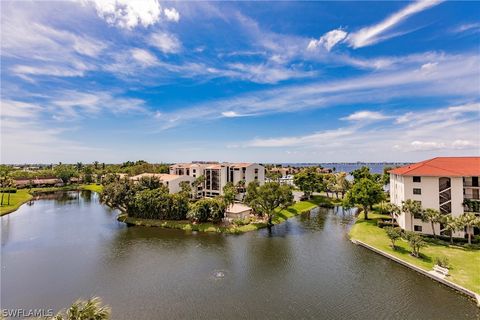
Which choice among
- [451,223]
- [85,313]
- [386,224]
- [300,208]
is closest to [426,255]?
[451,223]

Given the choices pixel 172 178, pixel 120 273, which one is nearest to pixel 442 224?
pixel 120 273

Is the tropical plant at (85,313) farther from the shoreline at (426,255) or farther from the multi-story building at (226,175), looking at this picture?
the multi-story building at (226,175)

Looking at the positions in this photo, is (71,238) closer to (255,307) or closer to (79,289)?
(79,289)

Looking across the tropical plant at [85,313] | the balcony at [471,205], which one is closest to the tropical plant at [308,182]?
the balcony at [471,205]

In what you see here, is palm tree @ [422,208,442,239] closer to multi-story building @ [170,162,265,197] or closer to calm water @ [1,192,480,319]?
calm water @ [1,192,480,319]

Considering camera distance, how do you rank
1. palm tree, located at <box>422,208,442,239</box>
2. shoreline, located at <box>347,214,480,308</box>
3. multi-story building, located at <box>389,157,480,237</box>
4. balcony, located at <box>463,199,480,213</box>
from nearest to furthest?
shoreline, located at <box>347,214,480,308</box> → palm tree, located at <box>422,208,442,239</box> → balcony, located at <box>463,199,480,213</box> → multi-story building, located at <box>389,157,480,237</box>

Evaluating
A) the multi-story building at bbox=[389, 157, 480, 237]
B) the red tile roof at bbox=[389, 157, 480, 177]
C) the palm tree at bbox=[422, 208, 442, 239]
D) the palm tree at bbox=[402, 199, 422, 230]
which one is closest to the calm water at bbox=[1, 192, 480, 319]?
the palm tree at bbox=[402, 199, 422, 230]
